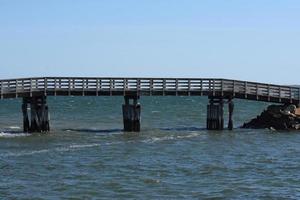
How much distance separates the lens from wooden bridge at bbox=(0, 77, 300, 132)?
41.1 m

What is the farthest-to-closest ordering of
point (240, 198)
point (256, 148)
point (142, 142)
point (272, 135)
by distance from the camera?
point (272, 135), point (142, 142), point (256, 148), point (240, 198)

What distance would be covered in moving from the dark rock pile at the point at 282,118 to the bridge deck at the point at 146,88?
0.76m

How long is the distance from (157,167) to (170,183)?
12.2 ft

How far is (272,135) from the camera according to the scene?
134 feet

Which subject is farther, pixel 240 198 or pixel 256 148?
pixel 256 148

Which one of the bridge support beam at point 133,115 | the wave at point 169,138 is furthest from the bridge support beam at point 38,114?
the wave at point 169,138

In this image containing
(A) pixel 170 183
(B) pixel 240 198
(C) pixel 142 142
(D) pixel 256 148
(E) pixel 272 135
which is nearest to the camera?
(B) pixel 240 198

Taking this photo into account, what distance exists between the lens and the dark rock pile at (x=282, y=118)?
44.2 metres

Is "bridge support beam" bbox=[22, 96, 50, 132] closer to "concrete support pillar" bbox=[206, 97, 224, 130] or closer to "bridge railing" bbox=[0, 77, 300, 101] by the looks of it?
"bridge railing" bbox=[0, 77, 300, 101]

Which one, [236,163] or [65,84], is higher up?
[65,84]

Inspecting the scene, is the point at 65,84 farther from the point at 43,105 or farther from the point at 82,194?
the point at 82,194

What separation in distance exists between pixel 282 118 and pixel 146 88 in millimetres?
9096

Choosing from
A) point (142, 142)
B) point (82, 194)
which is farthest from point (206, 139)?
point (82, 194)

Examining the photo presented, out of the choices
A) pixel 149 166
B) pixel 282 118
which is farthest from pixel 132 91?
pixel 149 166
